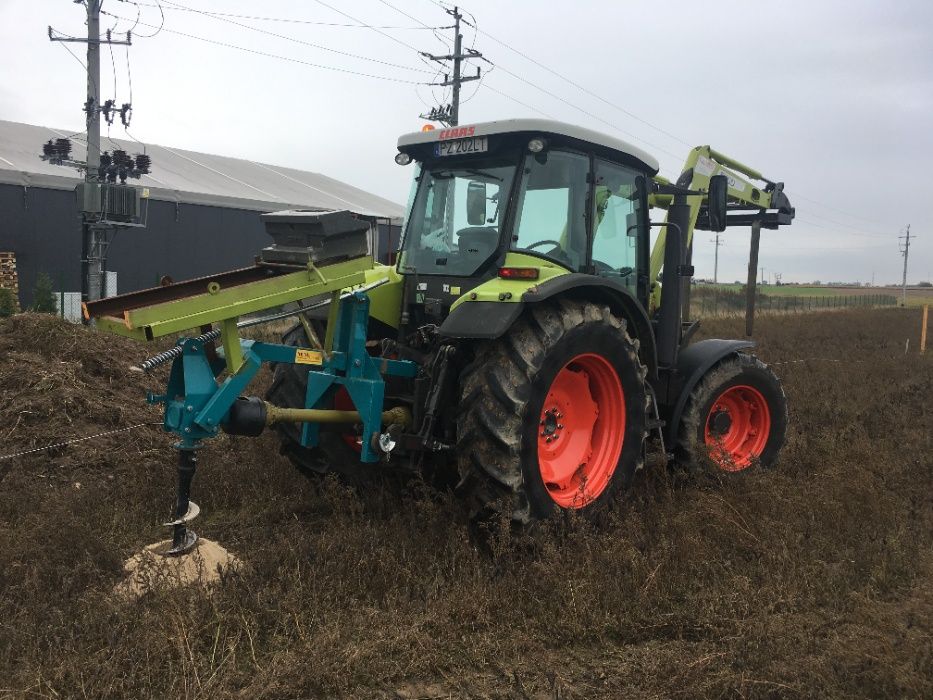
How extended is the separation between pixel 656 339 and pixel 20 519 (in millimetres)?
4299

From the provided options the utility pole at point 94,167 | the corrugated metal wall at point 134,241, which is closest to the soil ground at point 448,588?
the utility pole at point 94,167

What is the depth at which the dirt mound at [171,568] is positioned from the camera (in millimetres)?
3605

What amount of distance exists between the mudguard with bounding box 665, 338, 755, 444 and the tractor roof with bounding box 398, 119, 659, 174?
1454 millimetres

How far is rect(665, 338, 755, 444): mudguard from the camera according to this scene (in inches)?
216

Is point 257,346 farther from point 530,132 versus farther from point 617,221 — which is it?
point 617,221

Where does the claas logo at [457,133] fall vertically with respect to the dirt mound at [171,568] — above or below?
above

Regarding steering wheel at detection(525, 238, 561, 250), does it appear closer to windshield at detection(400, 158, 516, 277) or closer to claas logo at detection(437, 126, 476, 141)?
windshield at detection(400, 158, 516, 277)

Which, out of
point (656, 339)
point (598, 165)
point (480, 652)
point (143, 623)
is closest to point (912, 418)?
point (656, 339)

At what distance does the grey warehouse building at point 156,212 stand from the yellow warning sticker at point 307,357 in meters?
14.4

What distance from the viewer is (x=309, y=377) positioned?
4.28 meters

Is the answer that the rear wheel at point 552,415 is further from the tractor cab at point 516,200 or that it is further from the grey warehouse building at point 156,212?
the grey warehouse building at point 156,212

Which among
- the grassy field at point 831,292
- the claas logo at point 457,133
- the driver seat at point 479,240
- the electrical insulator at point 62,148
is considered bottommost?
the driver seat at point 479,240

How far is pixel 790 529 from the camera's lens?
177 inches

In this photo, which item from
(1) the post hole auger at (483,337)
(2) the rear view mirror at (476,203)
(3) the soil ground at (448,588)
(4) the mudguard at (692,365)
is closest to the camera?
(3) the soil ground at (448,588)
